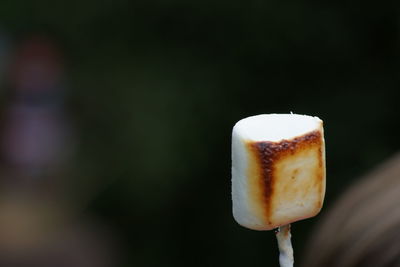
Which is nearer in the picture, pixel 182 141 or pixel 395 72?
pixel 395 72

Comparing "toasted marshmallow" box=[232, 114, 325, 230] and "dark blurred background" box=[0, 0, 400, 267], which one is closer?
"toasted marshmallow" box=[232, 114, 325, 230]

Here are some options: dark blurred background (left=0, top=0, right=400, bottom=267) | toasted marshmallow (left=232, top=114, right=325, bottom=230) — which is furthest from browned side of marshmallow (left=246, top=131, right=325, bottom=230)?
dark blurred background (left=0, top=0, right=400, bottom=267)

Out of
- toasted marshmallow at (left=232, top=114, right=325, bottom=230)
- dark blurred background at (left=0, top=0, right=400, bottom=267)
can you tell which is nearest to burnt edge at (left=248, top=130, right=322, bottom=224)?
toasted marshmallow at (left=232, top=114, right=325, bottom=230)

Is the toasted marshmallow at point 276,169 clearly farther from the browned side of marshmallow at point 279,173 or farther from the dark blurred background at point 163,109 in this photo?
the dark blurred background at point 163,109

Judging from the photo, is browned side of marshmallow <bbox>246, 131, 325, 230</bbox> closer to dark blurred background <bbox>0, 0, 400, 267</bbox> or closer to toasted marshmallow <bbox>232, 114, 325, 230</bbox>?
toasted marshmallow <bbox>232, 114, 325, 230</bbox>

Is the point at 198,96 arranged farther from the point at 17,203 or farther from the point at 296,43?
the point at 17,203

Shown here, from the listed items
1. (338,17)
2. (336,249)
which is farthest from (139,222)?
(336,249)

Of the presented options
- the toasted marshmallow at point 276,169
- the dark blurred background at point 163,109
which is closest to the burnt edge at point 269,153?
the toasted marshmallow at point 276,169
